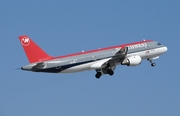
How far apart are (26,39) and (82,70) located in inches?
392

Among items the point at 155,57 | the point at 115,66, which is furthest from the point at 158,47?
the point at 115,66

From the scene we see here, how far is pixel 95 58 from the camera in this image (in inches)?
2945

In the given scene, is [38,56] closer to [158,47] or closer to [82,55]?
[82,55]

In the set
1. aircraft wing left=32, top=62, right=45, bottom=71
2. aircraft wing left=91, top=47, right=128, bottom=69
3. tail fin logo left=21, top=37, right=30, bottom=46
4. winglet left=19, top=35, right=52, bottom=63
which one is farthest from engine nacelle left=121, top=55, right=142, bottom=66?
tail fin logo left=21, top=37, right=30, bottom=46

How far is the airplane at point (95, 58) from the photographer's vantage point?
71000mm

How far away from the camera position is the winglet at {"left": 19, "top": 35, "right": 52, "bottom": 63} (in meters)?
71.1

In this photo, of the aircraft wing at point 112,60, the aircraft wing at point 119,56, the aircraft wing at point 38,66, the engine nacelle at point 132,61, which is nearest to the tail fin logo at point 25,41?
the aircraft wing at point 38,66

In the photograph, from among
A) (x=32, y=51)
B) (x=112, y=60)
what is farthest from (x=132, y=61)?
(x=32, y=51)

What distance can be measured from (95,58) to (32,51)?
10.1 metres

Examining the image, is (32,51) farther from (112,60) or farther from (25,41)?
(112,60)

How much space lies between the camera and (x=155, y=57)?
8131cm

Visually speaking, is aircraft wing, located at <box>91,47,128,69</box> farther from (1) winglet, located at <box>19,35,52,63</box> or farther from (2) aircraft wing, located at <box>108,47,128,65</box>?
(1) winglet, located at <box>19,35,52,63</box>

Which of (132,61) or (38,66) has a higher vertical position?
(38,66)

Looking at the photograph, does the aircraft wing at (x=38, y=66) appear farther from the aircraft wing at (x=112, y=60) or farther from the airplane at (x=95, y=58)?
the aircraft wing at (x=112, y=60)
